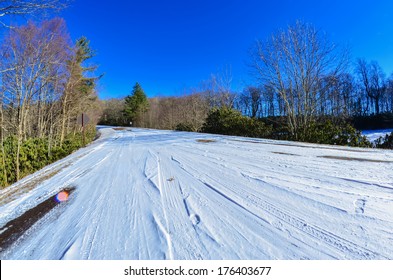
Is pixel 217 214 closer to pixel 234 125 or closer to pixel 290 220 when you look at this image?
pixel 290 220

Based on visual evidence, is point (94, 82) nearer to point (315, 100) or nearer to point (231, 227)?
point (315, 100)

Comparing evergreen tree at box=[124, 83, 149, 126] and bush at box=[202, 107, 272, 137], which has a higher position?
evergreen tree at box=[124, 83, 149, 126]

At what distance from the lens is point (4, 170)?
6.27 meters

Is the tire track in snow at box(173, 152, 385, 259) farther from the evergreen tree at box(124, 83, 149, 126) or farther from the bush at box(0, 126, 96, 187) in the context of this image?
the evergreen tree at box(124, 83, 149, 126)

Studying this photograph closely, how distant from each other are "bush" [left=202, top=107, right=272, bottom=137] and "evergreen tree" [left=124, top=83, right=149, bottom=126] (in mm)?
29733

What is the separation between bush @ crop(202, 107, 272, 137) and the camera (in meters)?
10.6

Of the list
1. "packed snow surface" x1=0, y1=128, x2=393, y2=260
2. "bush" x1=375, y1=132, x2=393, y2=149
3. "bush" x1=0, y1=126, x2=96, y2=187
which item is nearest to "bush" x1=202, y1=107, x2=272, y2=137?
"bush" x1=375, y1=132, x2=393, y2=149

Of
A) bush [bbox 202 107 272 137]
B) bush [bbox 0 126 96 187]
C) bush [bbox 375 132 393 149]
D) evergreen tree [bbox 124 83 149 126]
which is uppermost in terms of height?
evergreen tree [bbox 124 83 149 126]

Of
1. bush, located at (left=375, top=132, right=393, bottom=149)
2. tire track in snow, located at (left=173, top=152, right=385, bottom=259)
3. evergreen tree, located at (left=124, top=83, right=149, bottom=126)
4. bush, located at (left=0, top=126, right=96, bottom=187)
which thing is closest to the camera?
tire track in snow, located at (left=173, top=152, right=385, bottom=259)

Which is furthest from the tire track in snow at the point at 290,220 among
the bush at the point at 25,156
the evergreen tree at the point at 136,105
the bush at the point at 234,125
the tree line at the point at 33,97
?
the evergreen tree at the point at 136,105

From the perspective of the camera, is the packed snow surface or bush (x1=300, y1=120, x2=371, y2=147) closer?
the packed snow surface

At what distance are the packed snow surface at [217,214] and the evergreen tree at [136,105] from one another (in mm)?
39660
